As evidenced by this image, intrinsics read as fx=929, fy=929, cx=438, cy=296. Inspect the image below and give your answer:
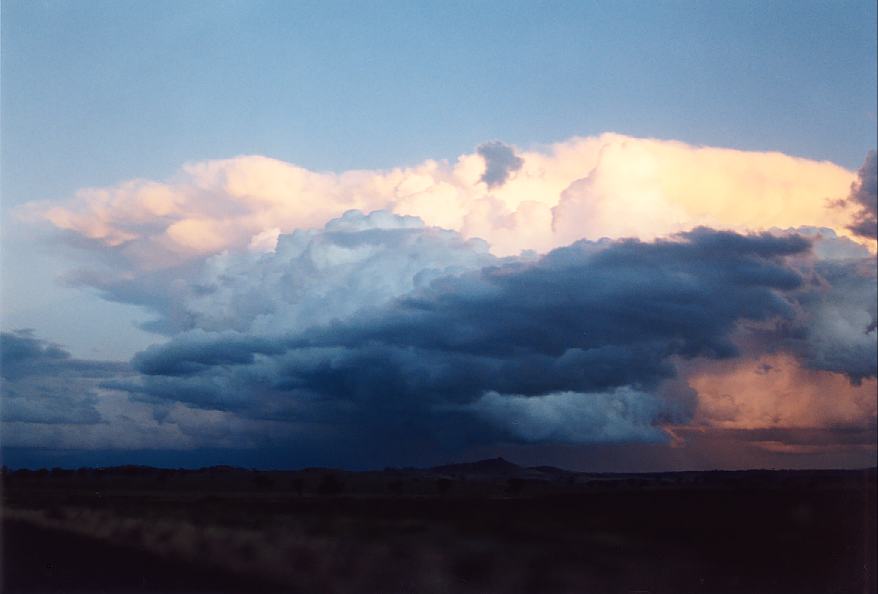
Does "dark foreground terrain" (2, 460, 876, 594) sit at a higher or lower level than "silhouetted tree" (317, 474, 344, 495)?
higher

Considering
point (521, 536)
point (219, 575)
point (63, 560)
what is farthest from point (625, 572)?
point (63, 560)

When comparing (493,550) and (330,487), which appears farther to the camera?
(330,487)

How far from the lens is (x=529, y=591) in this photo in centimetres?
2048

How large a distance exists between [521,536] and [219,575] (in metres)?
9.06

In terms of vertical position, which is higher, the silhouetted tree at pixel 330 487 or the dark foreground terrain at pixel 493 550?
the dark foreground terrain at pixel 493 550

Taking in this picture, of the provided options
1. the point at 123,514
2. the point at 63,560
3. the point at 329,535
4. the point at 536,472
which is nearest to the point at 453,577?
the point at 329,535

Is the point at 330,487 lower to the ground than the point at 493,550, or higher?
lower

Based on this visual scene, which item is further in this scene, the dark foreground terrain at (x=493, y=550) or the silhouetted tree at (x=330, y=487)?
the silhouetted tree at (x=330, y=487)

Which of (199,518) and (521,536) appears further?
(199,518)

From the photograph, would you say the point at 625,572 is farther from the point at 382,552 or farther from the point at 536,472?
the point at 536,472

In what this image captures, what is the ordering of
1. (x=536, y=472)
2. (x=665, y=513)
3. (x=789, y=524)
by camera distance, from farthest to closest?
(x=536, y=472)
(x=665, y=513)
(x=789, y=524)

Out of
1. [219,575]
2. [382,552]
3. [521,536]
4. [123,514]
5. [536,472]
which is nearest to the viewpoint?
[219,575]

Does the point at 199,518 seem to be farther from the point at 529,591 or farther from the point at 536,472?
the point at 536,472

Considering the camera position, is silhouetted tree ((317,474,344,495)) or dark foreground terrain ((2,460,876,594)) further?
silhouetted tree ((317,474,344,495))
